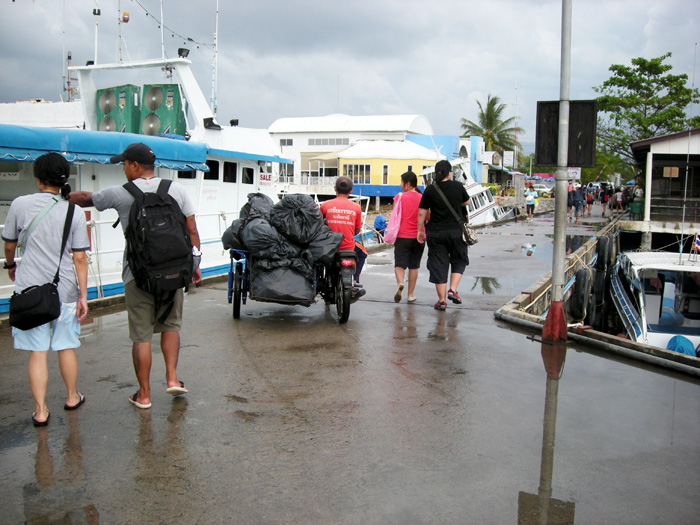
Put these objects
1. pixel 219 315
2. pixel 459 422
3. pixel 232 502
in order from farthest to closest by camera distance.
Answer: pixel 219 315 → pixel 459 422 → pixel 232 502

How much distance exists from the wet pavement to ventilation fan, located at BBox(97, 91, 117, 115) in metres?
8.13

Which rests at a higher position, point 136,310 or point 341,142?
point 341,142

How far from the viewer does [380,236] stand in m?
19.5

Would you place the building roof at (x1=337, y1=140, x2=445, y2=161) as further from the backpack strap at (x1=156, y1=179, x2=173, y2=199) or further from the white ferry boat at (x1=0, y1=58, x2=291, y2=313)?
the backpack strap at (x1=156, y1=179, x2=173, y2=199)

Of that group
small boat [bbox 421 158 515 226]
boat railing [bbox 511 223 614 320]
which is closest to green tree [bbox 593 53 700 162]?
small boat [bbox 421 158 515 226]

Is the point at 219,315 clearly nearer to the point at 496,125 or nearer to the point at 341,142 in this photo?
the point at 341,142

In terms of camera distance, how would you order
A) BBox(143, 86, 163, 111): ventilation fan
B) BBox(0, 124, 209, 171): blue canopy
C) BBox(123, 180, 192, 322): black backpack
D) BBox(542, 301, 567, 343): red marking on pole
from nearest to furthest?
BBox(123, 180, 192, 322): black backpack < BBox(542, 301, 567, 343): red marking on pole < BBox(0, 124, 209, 171): blue canopy < BBox(143, 86, 163, 111): ventilation fan

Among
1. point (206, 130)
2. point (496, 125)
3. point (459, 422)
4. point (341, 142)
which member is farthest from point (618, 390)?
point (496, 125)

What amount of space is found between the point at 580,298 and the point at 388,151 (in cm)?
4195

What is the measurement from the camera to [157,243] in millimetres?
4387

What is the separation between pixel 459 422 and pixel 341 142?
54275mm

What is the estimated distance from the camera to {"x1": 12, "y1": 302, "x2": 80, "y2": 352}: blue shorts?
4.21 meters

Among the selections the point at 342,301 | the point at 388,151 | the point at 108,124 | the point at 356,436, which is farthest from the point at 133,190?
the point at 388,151

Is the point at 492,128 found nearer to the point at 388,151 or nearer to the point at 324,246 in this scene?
the point at 388,151
